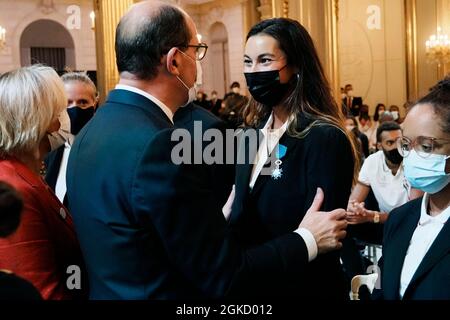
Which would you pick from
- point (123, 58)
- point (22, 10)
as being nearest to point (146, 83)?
point (123, 58)

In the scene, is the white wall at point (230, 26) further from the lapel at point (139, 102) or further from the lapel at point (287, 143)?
the lapel at point (139, 102)

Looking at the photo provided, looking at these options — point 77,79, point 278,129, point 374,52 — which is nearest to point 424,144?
point 278,129

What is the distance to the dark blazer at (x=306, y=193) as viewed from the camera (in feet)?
→ 7.12

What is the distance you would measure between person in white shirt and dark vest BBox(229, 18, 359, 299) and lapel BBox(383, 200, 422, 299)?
241mm

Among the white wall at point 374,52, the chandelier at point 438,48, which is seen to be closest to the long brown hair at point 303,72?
the chandelier at point 438,48

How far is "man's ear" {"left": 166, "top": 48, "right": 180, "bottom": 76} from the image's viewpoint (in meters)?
1.74

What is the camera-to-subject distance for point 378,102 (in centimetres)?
1461

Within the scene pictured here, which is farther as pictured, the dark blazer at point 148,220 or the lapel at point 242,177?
the lapel at point 242,177

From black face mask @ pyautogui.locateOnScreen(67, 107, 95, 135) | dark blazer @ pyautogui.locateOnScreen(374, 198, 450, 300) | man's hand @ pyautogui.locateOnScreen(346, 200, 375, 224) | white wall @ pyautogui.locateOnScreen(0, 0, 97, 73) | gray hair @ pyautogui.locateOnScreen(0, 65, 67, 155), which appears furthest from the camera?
white wall @ pyautogui.locateOnScreen(0, 0, 97, 73)

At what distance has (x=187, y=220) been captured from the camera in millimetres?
1533

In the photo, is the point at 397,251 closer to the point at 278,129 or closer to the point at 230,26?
the point at 278,129

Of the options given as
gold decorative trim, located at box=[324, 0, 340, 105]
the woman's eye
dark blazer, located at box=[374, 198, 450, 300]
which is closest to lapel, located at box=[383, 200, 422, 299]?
dark blazer, located at box=[374, 198, 450, 300]

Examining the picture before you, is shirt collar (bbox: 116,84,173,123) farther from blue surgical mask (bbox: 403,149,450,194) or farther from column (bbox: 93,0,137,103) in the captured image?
column (bbox: 93,0,137,103)

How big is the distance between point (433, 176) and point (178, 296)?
103cm
